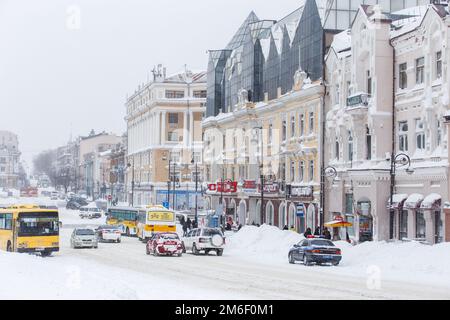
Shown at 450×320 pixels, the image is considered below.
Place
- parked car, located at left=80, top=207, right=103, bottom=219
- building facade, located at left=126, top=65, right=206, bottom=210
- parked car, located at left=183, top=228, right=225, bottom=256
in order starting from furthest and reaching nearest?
building facade, located at left=126, top=65, right=206, bottom=210
parked car, located at left=80, top=207, right=103, bottom=219
parked car, located at left=183, top=228, right=225, bottom=256

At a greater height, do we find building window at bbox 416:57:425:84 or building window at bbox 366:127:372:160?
building window at bbox 416:57:425:84

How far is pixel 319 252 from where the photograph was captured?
127ft

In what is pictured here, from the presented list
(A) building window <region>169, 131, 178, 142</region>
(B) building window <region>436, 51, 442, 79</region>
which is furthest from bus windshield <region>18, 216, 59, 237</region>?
(A) building window <region>169, 131, 178, 142</region>

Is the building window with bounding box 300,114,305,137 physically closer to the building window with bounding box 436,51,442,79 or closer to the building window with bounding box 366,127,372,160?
the building window with bounding box 366,127,372,160

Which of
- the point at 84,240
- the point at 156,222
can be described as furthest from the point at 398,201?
the point at 156,222

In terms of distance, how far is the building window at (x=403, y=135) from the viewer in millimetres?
46344

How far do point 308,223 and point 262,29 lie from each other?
22354 millimetres

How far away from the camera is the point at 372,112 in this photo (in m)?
47.6

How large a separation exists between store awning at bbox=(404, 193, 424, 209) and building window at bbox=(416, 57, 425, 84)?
616 cm

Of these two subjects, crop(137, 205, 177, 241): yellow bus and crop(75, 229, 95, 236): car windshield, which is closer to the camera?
crop(75, 229, 95, 236): car windshield

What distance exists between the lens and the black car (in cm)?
3844

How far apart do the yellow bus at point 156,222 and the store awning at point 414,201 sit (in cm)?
2381

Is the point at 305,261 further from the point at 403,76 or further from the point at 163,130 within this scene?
the point at 163,130

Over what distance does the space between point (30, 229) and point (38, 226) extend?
43 cm
